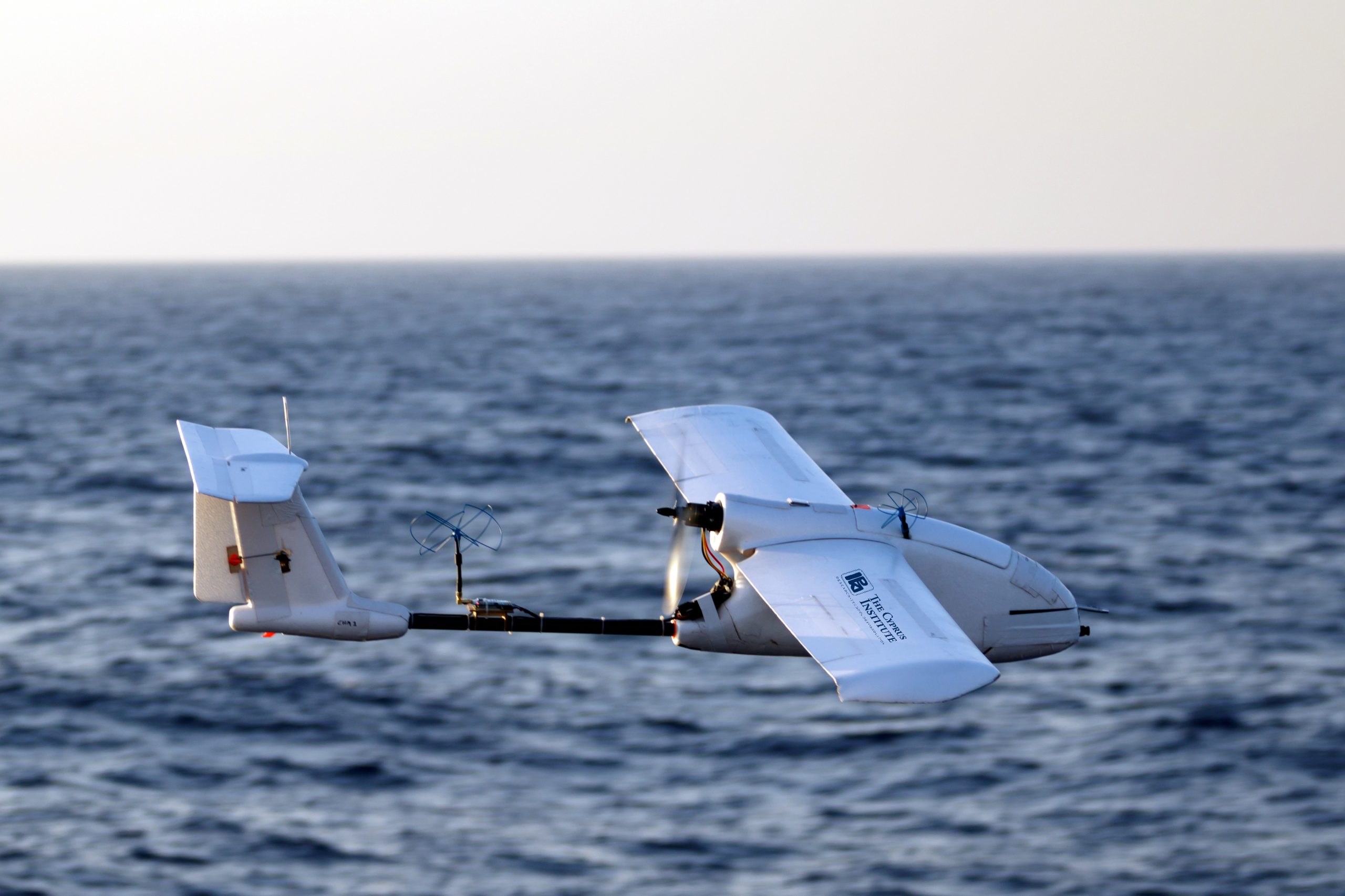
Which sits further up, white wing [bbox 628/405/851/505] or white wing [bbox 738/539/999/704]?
white wing [bbox 628/405/851/505]

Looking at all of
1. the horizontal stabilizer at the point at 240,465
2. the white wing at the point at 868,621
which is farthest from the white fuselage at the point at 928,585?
the horizontal stabilizer at the point at 240,465

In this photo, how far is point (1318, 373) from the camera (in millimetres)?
147000

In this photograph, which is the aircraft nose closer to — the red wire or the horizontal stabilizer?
the red wire

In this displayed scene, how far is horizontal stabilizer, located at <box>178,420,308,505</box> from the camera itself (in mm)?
17141

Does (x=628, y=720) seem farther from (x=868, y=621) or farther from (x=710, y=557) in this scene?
(x=868, y=621)

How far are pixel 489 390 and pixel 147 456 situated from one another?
4407 centimetres

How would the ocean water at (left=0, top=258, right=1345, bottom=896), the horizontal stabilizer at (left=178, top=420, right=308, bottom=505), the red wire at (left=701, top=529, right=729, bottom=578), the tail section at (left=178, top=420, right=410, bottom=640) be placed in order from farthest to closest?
the ocean water at (left=0, top=258, right=1345, bottom=896), the red wire at (left=701, top=529, right=729, bottom=578), the tail section at (left=178, top=420, right=410, bottom=640), the horizontal stabilizer at (left=178, top=420, right=308, bottom=505)

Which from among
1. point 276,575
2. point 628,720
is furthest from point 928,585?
point 628,720

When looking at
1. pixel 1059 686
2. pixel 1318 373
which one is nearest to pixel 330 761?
pixel 1059 686

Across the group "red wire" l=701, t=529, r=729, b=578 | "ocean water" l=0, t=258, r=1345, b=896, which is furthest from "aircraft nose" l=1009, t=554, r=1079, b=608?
"ocean water" l=0, t=258, r=1345, b=896

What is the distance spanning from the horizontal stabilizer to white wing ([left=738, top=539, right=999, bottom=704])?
631 centimetres

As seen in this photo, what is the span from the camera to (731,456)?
21.2 m

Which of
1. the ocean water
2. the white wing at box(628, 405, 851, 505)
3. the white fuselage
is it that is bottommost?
the ocean water

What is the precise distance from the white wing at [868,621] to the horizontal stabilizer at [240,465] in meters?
6.31
